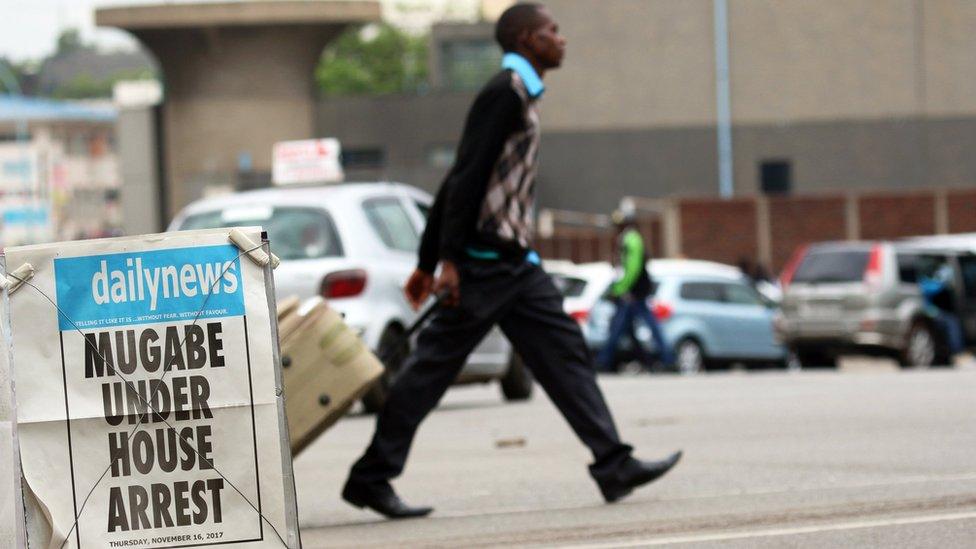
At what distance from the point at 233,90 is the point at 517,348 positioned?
52.7 metres

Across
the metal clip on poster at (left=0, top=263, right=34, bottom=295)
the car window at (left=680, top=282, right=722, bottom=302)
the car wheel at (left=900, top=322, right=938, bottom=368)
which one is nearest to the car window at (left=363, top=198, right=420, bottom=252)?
the metal clip on poster at (left=0, top=263, right=34, bottom=295)

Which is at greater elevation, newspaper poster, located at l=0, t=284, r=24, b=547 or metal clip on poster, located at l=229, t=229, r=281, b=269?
metal clip on poster, located at l=229, t=229, r=281, b=269

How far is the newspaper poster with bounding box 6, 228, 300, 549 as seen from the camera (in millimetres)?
4797

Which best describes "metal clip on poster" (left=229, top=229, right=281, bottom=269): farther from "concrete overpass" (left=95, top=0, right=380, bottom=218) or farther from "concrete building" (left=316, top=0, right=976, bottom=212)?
"concrete overpass" (left=95, top=0, right=380, bottom=218)

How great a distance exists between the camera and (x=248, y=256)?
4.83 metres

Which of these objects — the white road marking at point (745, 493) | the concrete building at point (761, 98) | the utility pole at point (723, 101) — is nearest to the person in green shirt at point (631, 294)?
the white road marking at point (745, 493)

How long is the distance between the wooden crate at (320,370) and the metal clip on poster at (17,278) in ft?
7.41

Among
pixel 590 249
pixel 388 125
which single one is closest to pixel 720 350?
pixel 590 249

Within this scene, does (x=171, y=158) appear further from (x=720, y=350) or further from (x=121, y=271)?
(x=121, y=271)

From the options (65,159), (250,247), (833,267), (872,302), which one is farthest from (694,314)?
(65,159)

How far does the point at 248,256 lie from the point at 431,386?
8.77 feet

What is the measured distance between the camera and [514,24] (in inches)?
304

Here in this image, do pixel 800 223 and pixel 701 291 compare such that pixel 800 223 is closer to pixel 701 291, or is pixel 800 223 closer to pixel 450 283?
pixel 701 291

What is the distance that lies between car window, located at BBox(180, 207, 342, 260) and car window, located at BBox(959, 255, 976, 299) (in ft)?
43.5
